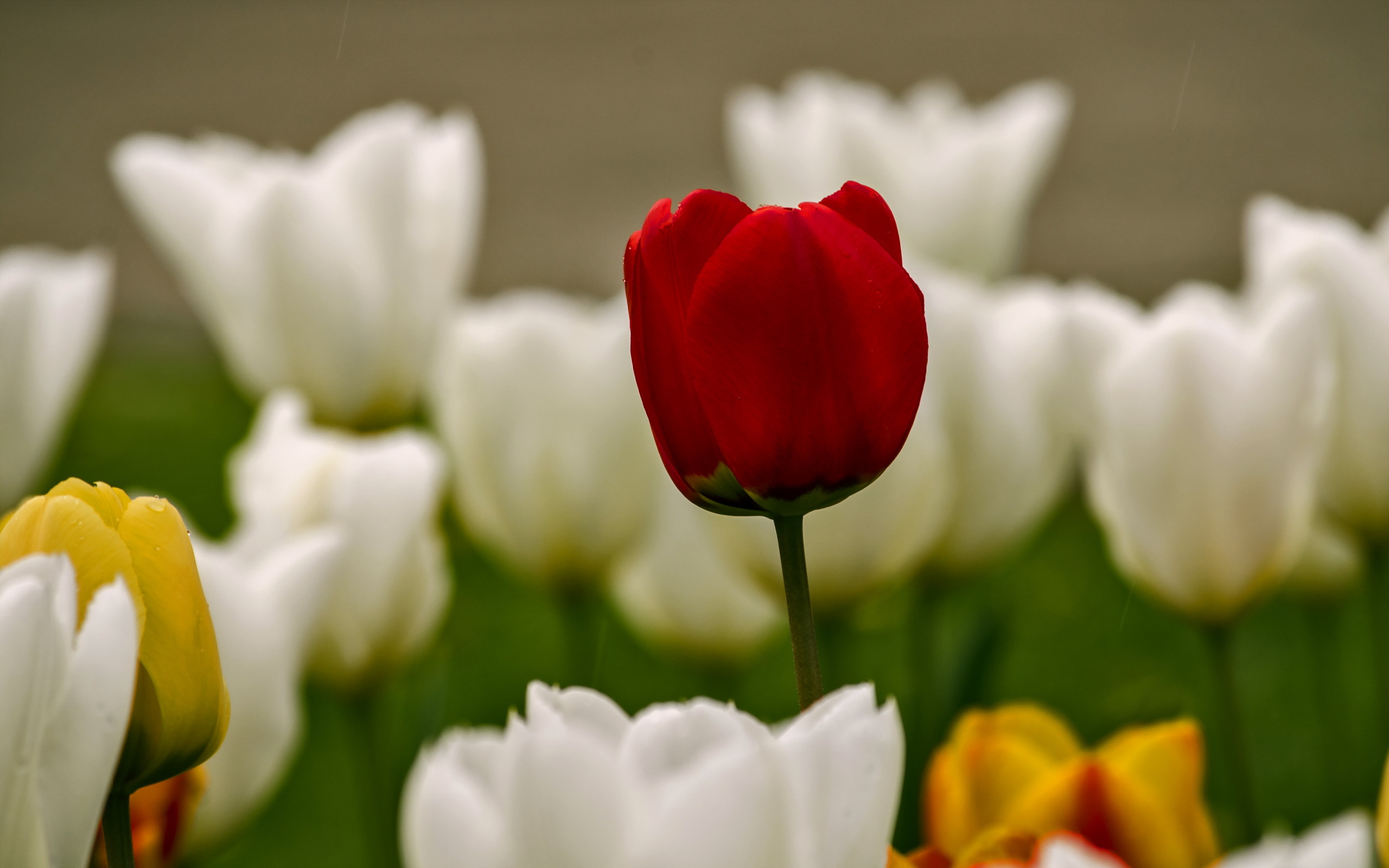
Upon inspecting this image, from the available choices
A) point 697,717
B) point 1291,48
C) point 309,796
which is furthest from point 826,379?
point 1291,48

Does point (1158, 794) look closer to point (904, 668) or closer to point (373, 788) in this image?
point (373, 788)

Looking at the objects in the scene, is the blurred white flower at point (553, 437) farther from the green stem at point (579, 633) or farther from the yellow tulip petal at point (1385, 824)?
the yellow tulip petal at point (1385, 824)

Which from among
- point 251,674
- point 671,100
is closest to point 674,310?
point 251,674

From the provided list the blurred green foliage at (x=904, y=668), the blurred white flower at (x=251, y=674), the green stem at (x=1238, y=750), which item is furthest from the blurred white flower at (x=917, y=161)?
the blurred white flower at (x=251, y=674)

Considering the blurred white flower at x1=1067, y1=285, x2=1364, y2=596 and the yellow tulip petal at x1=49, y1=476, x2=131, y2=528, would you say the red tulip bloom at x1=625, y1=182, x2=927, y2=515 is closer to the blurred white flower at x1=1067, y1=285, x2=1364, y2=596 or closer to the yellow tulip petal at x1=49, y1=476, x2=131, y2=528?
the yellow tulip petal at x1=49, y1=476, x2=131, y2=528

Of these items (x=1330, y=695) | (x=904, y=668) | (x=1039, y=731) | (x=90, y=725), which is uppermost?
(x=90, y=725)

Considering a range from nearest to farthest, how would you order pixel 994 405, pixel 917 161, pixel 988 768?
pixel 988 768 < pixel 994 405 < pixel 917 161

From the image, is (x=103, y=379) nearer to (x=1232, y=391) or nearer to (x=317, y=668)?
(x=317, y=668)

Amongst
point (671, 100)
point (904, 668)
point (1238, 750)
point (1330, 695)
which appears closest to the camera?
point (1238, 750)
